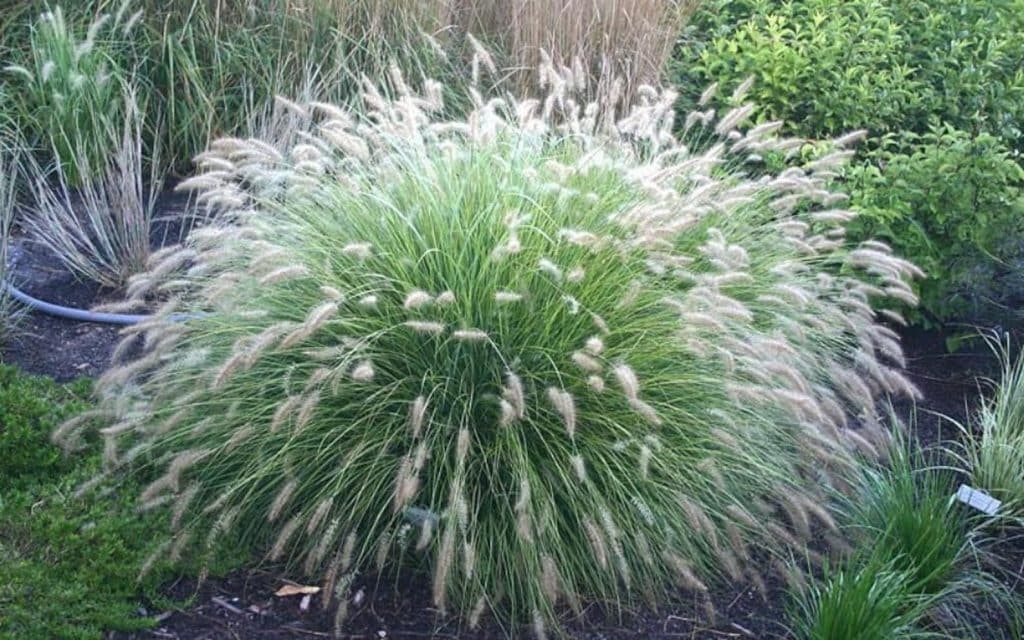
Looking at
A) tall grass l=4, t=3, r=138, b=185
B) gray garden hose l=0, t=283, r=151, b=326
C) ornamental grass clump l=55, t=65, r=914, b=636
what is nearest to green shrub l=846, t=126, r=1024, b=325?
ornamental grass clump l=55, t=65, r=914, b=636

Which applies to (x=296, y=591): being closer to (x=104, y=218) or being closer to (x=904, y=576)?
(x=904, y=576)

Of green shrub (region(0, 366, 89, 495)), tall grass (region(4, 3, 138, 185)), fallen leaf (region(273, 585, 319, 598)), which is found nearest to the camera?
fallen leaf (region(273, 585, 319, 598))

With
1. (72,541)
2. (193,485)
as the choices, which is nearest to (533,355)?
(193,485)

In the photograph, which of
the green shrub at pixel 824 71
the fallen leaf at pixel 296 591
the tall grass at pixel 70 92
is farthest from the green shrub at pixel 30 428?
the green shrub at pixel 824 71

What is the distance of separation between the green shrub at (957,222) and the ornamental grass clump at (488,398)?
134 cm

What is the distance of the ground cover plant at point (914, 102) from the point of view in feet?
19.7

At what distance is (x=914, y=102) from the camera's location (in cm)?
708

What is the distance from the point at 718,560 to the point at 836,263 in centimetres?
249

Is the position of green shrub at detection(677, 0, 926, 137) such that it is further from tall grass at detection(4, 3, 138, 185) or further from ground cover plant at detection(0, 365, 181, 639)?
ground cover plant at detection(0, 365, 181, 639)

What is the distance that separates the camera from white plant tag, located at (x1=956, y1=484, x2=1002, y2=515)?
14.9 feet

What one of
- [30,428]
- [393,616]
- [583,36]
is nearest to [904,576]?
[393,616]

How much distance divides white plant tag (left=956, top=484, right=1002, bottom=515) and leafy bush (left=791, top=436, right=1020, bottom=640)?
62mm

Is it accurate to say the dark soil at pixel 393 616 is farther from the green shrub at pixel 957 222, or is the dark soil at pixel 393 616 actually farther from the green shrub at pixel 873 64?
the green shrub at pixel 873 64

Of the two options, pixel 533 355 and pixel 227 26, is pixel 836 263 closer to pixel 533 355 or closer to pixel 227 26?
pixel 533 355
